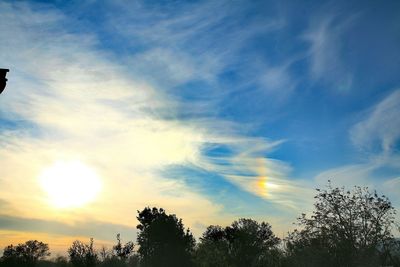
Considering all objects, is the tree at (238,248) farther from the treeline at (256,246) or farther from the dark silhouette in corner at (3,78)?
the dark silhouette in corner at (3,78)

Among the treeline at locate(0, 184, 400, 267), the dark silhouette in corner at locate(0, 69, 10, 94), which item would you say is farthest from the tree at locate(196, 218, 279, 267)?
the dark silhouette in corner at locate(0, 69, 10, 94)

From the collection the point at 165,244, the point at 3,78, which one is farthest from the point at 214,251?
the point at 3,78

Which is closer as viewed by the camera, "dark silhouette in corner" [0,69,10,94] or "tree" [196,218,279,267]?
"dark silhouette in corner" [0,69,10,94]

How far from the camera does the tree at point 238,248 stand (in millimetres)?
64562

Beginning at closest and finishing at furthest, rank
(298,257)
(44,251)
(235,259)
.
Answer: (298,257), (235,259), (44,251)

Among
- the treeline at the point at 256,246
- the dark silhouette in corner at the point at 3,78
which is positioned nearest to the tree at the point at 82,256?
the treeline at the point at 256,246

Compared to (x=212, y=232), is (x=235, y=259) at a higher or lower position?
lower

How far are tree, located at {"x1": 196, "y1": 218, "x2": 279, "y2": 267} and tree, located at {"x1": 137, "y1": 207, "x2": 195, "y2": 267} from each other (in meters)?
9.17

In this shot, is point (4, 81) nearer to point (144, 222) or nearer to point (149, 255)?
point (149, 255)

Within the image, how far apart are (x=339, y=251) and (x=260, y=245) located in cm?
2957

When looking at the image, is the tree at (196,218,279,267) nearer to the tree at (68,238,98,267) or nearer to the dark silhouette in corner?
the tree at (68,238,98,267)

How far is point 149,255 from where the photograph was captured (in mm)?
55188

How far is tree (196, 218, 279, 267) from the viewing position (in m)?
64.6

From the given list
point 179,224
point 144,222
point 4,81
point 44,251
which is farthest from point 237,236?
point 44,251
